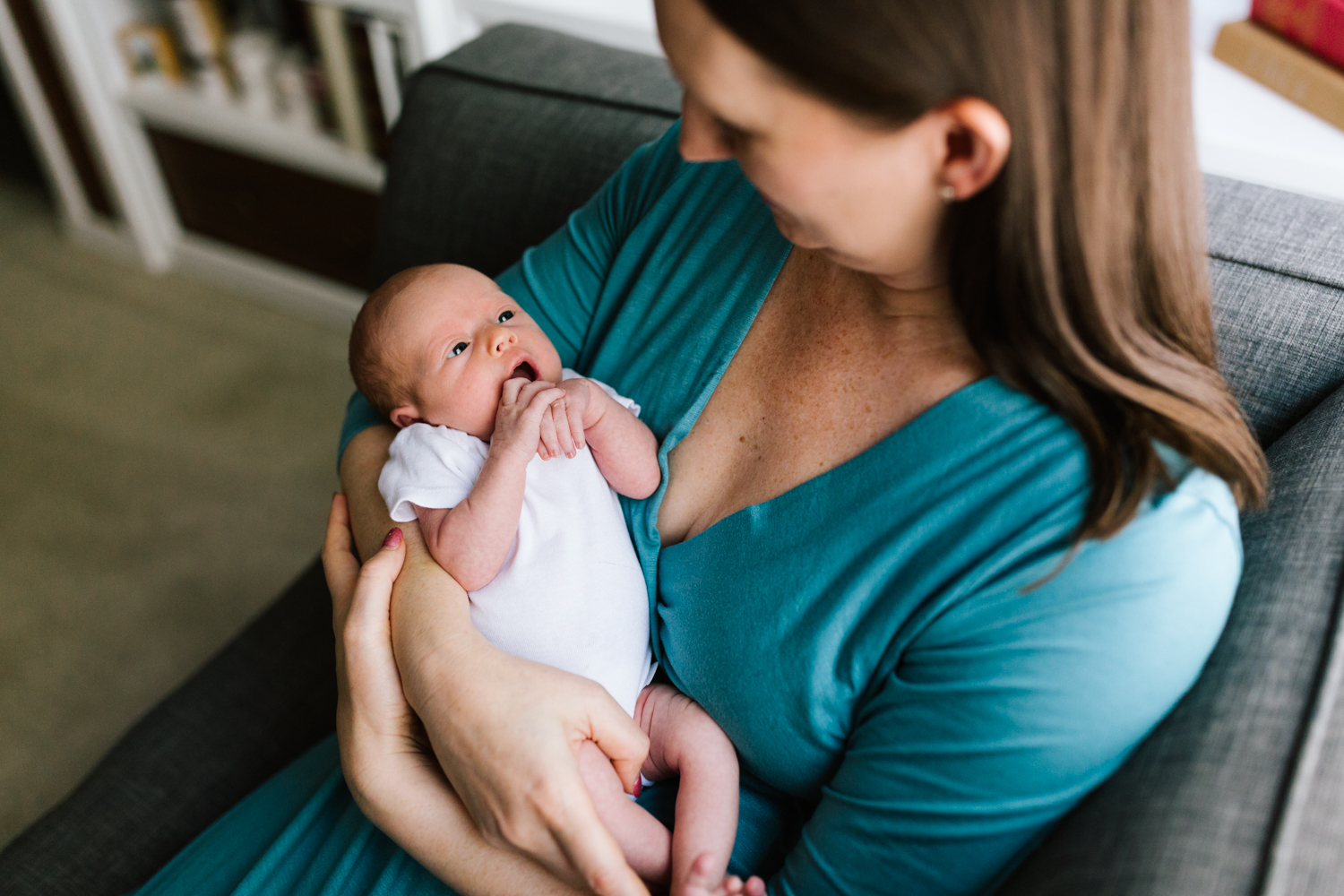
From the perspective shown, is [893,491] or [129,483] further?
[129,483]

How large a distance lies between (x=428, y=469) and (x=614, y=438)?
192 mm

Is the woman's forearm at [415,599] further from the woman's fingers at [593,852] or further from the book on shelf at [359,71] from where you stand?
the book on shelf at [359,71]

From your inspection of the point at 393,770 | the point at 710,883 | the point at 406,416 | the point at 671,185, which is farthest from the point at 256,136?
the point at 710,883

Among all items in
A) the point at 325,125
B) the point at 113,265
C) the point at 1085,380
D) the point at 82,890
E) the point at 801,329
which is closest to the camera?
the point at 1085,380

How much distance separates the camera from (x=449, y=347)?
971mm

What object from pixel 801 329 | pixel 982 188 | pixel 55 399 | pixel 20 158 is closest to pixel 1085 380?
pixel 982 188

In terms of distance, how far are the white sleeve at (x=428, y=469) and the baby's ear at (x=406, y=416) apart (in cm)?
5

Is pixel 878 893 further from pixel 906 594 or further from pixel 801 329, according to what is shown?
pixel 801 329

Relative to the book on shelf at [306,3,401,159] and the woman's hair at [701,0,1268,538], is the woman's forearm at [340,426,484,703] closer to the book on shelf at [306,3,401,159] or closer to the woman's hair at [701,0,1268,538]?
the woman's hair at [701,0,1268,538]

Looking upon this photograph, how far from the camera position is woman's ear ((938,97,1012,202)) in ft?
1.89

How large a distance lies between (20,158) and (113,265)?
0.96 meters

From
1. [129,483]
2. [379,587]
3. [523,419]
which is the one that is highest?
[523,419]

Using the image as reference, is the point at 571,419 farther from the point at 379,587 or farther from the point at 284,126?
the point at 284,126

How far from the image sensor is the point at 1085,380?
66 centimetres
